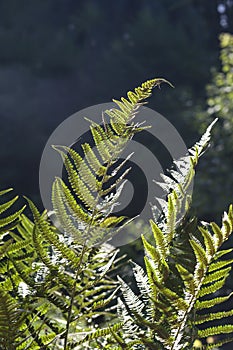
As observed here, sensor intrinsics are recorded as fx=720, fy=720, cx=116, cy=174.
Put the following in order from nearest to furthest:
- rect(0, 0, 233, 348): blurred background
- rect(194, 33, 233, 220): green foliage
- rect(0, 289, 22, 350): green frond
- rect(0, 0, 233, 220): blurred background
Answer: rect(0, 289, 22, 350): green frond → rect(194, 33, 233, 220): green foliage → rect(0, 0, 233, 348): blurred background → rect(0, 0, 233, 220): blurred background

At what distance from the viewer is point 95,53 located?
50.8 ft

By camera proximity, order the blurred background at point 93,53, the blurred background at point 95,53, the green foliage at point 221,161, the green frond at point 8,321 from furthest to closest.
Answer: the blurred background at point 93,53
the blurred background at point 95,53
the green foliage at point 221,161
the green frond at point 8,321

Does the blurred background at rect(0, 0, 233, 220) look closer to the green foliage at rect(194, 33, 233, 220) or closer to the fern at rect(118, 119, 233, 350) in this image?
the green foliage at rect(194, 33, 233, 220)

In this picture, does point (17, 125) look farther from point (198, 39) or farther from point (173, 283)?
point (173, 283)

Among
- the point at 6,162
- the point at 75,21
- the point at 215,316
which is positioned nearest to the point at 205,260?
the point at 215,316

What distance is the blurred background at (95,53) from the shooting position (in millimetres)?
13125

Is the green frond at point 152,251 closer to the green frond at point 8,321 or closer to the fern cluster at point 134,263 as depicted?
the fern cluster at point 134,263

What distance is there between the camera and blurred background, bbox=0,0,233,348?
43.1 feet

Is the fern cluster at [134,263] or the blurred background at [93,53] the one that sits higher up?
the blurred background at [93,53]

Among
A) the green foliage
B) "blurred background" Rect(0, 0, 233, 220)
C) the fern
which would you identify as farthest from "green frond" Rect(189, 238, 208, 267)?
"blurred background" Rect(0, 0, 233, 220)

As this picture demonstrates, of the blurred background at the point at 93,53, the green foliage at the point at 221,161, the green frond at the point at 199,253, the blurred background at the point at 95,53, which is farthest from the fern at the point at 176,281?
the blurred background at the point at 93,53

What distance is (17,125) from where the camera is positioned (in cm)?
1164

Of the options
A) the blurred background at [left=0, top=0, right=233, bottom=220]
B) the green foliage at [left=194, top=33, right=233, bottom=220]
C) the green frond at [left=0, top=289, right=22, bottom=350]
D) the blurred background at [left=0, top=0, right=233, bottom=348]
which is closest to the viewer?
the green frond at [left=0, top=289, right=22, bottom=350]

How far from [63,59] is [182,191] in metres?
14.2
